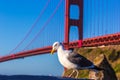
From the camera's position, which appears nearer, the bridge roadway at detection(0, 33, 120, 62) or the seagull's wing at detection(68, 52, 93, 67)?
the seagull's wing at detection(68, 52, 93, 67)

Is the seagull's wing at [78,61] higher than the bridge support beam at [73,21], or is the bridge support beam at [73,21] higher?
the seagull's wing at [78,61]

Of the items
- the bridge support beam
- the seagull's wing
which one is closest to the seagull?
the seagull's wing

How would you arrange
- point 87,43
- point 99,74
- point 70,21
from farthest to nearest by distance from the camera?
point 70,21 < point 87,43 < point 99,74

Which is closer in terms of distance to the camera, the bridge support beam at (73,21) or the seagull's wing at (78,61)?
the seagull's wing at (78,61)

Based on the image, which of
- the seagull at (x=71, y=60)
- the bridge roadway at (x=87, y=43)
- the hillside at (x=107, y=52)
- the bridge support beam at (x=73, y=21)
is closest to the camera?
the seagull at (x=71, y=60)

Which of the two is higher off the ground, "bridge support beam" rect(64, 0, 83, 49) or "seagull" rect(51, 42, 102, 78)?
"seagull" rect(51, 42, 102, 78)

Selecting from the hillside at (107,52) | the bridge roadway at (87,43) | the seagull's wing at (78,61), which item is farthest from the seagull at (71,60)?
the bridge roadway at (87,43)

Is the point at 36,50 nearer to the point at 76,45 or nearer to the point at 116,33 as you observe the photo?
the point at 76,45

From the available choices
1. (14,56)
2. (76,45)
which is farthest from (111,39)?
(14,56)

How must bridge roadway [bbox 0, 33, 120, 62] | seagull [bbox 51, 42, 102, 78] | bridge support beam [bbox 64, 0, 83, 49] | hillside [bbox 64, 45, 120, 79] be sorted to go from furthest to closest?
bridge support beam [bbox 64, 0, 83, 49] < bridge roadway [bbox 0, 33, 120, 62] < hillside [bbox 64, 45, 120, 79] < seagull [bbox 51, 42, 102, 78]

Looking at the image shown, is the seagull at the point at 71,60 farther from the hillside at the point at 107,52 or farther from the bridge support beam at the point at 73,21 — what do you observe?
the bridge support beam at the point at 73,21

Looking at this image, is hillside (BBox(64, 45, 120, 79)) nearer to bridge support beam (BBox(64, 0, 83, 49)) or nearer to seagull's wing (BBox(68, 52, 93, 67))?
bridge support beam (BBox(64, 0, 83, 49))
